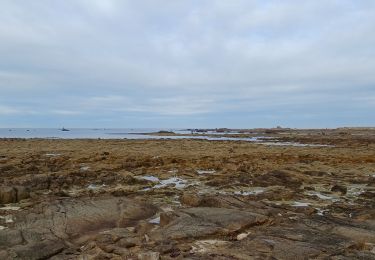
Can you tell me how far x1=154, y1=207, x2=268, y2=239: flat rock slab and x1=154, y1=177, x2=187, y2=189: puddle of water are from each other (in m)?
5.45

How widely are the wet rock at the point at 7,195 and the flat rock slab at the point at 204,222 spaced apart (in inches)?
215

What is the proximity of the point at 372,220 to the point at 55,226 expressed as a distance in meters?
7.41

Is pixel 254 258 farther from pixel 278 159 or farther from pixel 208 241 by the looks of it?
pixel 278 159

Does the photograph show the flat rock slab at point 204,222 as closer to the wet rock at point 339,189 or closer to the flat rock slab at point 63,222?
the flat rock slab at point 63,222

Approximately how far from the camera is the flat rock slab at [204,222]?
750 centimetres

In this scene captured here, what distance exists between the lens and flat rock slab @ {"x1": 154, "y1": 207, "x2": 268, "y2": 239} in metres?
7.50

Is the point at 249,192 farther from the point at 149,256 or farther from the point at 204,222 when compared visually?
the point at 149,256

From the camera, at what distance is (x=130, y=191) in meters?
13.2

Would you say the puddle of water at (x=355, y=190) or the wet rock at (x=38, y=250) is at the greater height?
the wet rock at (x=38, y=250)

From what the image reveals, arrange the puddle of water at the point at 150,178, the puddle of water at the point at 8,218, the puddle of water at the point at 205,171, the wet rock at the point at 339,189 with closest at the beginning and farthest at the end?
the puddle of water at the point at 8,218, the wet rock at the point at 339,189, the puddle of water at the point at 150,178, the puddle of water at the point at 205,171

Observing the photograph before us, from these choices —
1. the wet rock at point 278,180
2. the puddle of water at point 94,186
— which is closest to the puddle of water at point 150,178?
the puddle of water at point 94,186

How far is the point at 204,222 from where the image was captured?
799cm

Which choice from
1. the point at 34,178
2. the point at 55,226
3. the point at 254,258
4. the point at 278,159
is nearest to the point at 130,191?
the point at 34,178

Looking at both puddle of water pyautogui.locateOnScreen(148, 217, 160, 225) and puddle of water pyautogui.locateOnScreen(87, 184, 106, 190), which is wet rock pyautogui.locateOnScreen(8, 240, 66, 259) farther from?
puddle of water pyautogui.locateOnScreen(87, 184, 106, 190)
